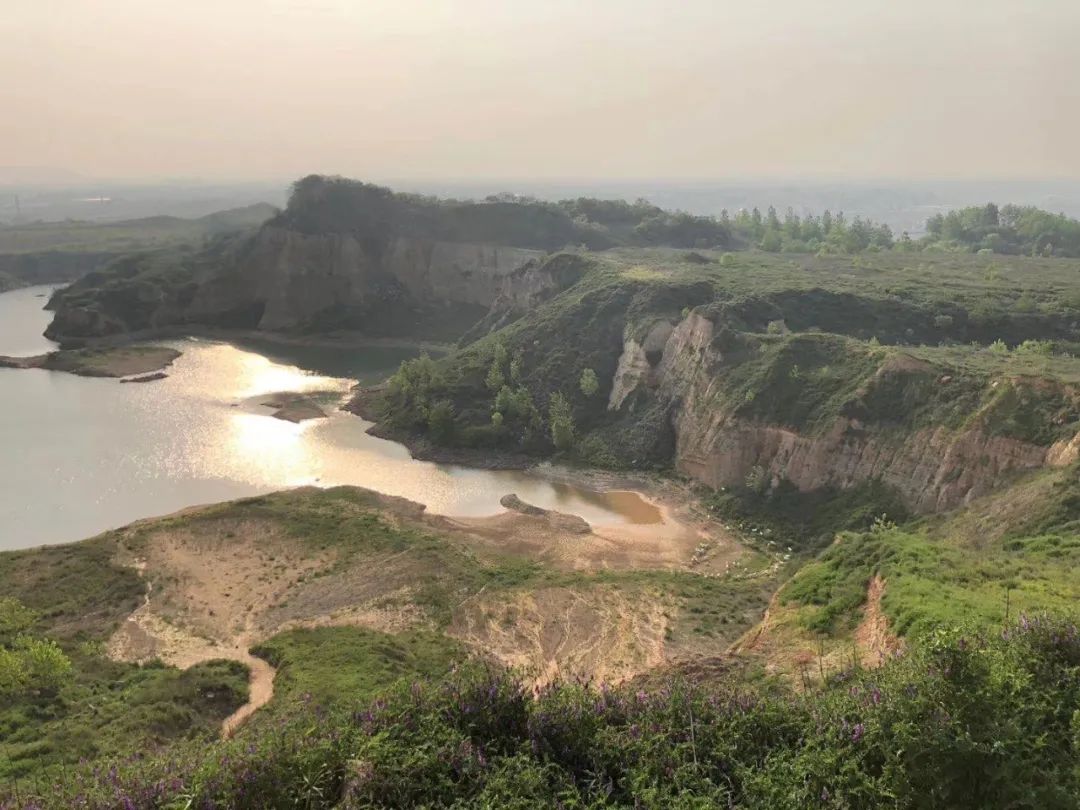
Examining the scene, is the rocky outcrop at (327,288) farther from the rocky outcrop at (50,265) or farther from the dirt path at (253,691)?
the dirt path at (253,691)

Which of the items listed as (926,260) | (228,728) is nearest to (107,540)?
(228,728)

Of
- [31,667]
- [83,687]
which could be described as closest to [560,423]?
[83,687]

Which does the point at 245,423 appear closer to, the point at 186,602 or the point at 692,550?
the point at 186,602

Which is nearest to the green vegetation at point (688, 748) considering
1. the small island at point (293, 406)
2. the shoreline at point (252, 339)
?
the small island at point (293, 406)

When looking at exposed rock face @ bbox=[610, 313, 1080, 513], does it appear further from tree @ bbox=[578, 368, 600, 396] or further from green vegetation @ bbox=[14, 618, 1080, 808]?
green vegetation @ bbox=[14, 618, 1080, 808]

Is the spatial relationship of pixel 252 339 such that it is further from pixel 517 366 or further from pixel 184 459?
pixel 517 366
